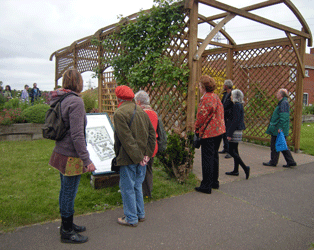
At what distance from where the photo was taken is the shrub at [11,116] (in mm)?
7396

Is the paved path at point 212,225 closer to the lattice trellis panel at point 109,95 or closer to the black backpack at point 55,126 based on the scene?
the black backpack at point 55,126

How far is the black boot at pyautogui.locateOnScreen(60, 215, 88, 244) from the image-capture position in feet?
8.51

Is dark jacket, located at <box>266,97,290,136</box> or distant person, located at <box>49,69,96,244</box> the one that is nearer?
distant person, located at <box>49,69,96,244</box>

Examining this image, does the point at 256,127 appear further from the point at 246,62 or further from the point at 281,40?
the point at 281,40

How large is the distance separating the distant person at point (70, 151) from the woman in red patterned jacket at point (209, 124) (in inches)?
75.7

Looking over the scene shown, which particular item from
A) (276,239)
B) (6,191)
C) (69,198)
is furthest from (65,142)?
(276,239)

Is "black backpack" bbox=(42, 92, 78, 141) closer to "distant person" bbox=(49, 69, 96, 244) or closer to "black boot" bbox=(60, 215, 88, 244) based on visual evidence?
"distant person" bbox=(49, 69, 96, 244)

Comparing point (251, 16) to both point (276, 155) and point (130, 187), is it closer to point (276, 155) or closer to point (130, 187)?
point (276, 155)

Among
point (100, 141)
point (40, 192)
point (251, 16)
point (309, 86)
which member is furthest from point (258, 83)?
point (309, 86)

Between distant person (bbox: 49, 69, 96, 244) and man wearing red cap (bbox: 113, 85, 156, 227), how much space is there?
41 centimetres

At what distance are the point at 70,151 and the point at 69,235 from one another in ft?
2.84

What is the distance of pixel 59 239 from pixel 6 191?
164 centimetres

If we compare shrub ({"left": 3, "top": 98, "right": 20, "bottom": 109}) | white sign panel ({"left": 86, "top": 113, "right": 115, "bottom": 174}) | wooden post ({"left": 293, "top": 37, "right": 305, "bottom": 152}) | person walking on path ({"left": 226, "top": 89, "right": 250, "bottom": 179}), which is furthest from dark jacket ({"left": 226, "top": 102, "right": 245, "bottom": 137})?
shrub ({"left": 3, "top": 98, "right": 20, "bottom": 109})

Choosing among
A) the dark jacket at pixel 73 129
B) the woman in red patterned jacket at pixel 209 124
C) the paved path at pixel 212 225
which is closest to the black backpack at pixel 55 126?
the dark jacket at pixel 73 129
